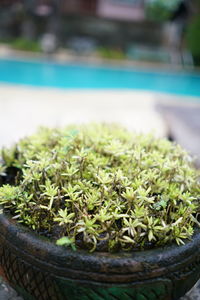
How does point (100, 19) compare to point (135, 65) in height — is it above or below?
above

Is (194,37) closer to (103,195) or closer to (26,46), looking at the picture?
(26,46)

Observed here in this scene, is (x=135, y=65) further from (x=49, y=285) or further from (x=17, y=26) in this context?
(x=49, y=285)

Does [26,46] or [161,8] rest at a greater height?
[161,8]

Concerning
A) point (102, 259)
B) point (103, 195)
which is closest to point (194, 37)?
point (103, 195)

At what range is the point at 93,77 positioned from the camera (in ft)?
54.8

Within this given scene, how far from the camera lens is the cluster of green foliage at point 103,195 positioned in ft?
4.79

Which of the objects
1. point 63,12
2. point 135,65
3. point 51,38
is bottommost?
point 135,65

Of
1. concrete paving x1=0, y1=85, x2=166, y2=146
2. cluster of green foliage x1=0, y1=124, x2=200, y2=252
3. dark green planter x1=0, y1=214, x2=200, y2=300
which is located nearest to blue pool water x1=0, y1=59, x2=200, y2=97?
concrete paving x1=0, y1=85, x2=166, y2=146

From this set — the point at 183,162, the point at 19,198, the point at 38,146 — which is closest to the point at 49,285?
the point at 19,198

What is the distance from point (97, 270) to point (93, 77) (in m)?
16.0

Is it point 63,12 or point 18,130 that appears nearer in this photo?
point 18,130

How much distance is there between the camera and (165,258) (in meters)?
1.39

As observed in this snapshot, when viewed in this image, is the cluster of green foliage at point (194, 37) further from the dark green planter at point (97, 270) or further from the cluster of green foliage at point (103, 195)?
the dark green planter at point (97, 270)

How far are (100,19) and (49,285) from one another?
25.3m
